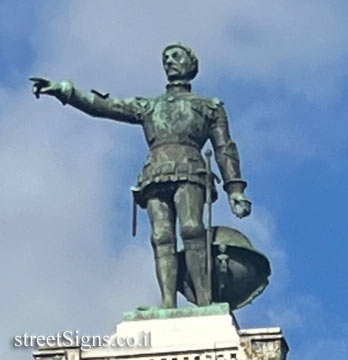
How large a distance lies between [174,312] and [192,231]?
1544 mm

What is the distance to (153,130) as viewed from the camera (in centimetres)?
3431

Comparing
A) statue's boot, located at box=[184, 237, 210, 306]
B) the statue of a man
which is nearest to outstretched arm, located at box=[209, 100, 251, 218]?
the statue of a man

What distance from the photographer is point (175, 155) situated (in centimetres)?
3397

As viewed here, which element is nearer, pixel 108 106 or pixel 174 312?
pixel 174 312

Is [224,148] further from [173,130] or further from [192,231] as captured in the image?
[192,231]

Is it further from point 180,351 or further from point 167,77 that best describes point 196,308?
point 167,77

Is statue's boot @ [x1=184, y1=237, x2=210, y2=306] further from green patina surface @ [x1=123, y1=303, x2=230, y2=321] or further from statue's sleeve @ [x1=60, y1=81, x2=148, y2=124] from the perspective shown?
statue's sleeve @ [x1=60, y1=81, x2=148, y2=124]

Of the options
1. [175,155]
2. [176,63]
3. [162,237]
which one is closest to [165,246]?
[162,237]

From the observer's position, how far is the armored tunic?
33906 millimetres

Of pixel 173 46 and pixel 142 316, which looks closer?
pixel 142 316

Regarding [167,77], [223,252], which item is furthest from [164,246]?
[167,77]

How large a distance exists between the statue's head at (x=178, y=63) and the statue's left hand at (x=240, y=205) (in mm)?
2346

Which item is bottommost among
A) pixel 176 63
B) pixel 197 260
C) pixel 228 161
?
pixel 197 260

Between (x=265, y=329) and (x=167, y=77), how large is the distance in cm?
523
